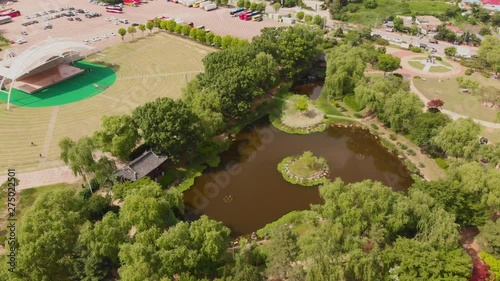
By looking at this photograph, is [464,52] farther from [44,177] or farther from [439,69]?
[44,177]

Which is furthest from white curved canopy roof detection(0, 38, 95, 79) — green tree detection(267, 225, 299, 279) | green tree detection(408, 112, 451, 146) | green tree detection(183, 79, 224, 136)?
green tree detection(408, 112, 451, 146)

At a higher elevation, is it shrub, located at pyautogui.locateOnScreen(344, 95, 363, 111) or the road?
Result: the road

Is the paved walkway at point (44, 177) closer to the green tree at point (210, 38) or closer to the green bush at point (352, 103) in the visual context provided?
the green bush at point (352, 103)

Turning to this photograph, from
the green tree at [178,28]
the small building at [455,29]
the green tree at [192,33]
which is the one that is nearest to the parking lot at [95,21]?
the green tree at [192,33]

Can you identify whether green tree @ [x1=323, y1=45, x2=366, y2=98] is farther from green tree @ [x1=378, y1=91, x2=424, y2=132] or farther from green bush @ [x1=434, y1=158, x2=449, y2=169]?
green bush @ [x1=434, y1=158, x2=449, y2=169]

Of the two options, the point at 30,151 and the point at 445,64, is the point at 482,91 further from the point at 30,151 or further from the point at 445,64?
the point at 30,151

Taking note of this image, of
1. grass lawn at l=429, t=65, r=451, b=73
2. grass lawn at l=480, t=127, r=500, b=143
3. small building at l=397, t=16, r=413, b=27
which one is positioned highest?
small building at l=397, t=16, r=413, b=27
